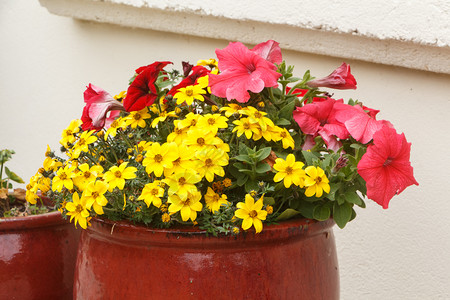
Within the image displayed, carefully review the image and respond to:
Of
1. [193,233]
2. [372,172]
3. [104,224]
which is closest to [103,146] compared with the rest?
[104,224]

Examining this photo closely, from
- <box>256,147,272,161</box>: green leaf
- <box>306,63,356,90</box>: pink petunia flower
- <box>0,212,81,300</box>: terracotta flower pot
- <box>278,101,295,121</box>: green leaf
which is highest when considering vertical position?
<box>306,63,356,90</box>: pink petunia flower

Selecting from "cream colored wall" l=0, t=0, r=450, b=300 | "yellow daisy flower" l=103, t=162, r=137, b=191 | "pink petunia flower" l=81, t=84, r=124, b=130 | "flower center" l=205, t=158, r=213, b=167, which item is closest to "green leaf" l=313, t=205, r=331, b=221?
"flower center" l=205, t=158, r=213, b=167

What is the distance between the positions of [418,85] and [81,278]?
102 cm

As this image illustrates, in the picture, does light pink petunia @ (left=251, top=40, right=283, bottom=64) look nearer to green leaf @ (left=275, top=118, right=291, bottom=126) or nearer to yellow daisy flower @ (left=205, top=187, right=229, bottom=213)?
green leaf @ (left=275, top=118, right=291, bottom=126)

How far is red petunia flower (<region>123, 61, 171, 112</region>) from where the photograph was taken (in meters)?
1.12

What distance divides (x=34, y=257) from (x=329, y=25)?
3.20ft

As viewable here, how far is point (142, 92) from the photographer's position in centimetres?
114

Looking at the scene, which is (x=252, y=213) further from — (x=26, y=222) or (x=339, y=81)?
(x=26, y=222)

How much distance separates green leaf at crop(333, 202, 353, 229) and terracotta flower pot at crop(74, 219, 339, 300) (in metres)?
0.04

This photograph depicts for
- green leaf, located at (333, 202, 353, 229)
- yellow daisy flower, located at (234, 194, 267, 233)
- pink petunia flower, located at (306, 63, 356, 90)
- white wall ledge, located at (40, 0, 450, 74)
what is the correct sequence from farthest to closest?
white wall ledge, located at (40, 0, 450, 74)
pink petunia flower, located at (306, 63, 356, 90)
green leaf, located at (333, 202, 353, 229)
yellow daisy flower, located at (234, 194, 267, 233)

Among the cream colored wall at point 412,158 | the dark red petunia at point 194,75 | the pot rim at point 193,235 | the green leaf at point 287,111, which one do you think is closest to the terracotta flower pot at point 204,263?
the pot rim at point 193,235

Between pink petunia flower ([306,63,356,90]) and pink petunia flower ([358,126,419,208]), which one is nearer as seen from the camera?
pink petunia flower ([358,126,419,208])

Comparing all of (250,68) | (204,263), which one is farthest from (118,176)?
(250,68)

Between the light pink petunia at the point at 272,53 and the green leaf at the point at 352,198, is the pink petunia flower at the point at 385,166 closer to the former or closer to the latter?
the green leaf at the point at 352,198
